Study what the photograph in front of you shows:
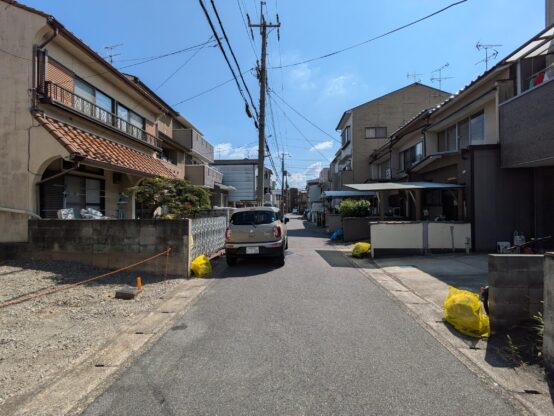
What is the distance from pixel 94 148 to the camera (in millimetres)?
10727

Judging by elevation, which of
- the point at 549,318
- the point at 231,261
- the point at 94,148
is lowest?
the point at 231,261

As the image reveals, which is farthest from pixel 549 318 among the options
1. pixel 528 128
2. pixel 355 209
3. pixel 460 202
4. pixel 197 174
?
pixel 197 174

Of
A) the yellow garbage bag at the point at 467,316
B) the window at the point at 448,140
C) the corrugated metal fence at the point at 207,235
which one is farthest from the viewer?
the window at the point at 448,140

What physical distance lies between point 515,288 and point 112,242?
27.3 ft

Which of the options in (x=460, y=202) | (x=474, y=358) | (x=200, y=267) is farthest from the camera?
(x=460, y=202)

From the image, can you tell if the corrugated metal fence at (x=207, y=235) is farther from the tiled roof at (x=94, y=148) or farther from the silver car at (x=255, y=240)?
the tiled roof at (x=94, y=148)

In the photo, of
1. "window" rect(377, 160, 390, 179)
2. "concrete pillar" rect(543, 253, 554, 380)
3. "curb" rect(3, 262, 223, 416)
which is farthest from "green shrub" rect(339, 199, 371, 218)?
"concrete pillar" rect(543, 253, 554, 380)

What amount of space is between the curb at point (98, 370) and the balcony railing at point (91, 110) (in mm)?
7595

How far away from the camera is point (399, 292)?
7230 mm

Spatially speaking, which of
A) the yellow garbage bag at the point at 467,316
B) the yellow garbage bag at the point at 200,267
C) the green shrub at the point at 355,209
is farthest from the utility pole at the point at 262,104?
the yellow garbage bag at the point at 467,316

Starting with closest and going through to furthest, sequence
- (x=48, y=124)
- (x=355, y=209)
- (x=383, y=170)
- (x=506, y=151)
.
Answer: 1. (x=48, y=124)
2. (x=506, y=151)
3. (x=355, y=209)
4. (x=383, y=170)

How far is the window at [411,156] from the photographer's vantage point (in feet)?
61.2

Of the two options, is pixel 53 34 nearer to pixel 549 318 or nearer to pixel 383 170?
pixel 549 318

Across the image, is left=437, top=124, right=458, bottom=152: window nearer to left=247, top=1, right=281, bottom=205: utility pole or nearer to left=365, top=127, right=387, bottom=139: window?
left=247, top=1, right=281, bottom=205: utility pole
